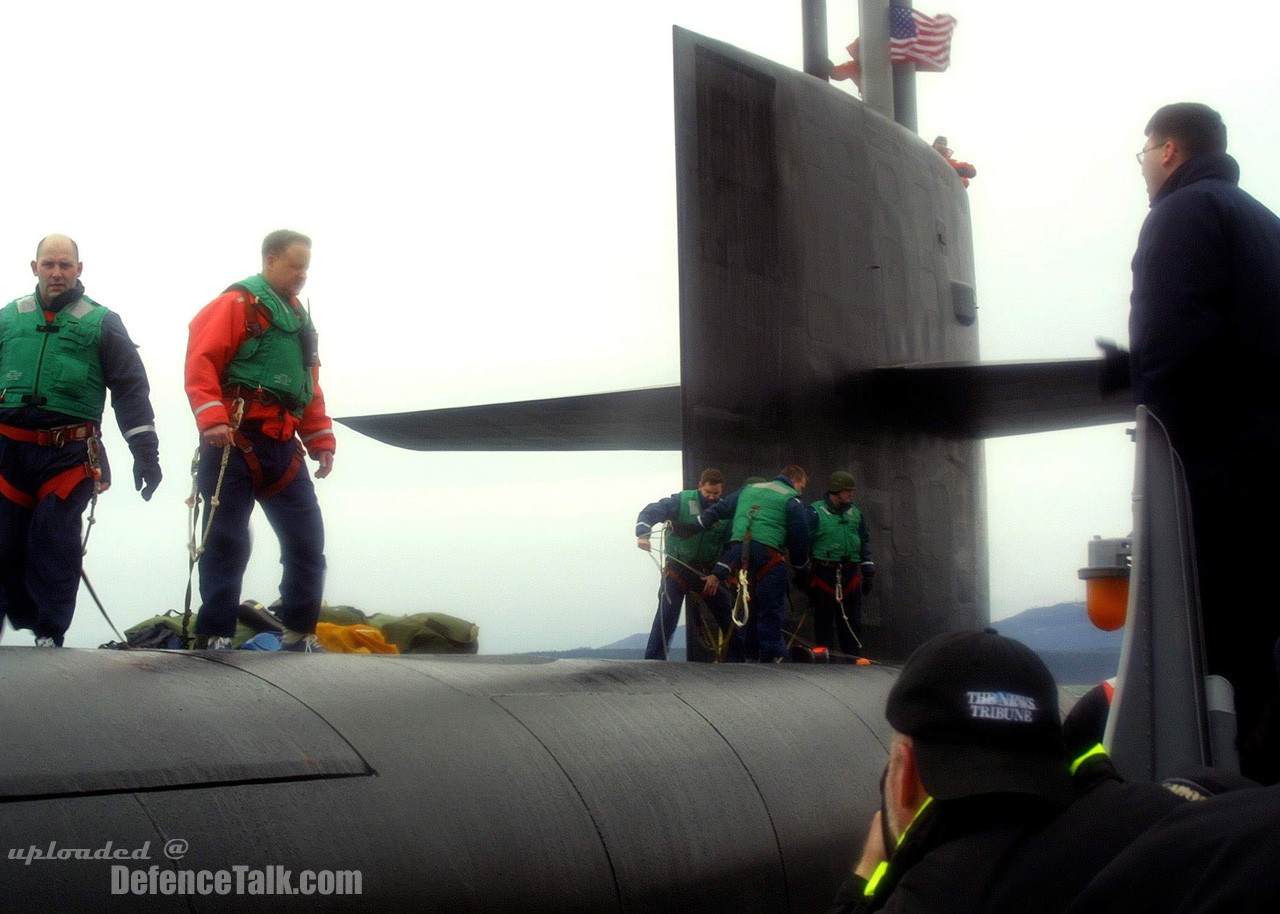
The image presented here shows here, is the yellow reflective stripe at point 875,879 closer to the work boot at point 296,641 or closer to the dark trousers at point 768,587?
the work boot at point 296,641

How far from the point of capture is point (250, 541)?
5121 millimetres

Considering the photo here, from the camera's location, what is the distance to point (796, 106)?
293 inches

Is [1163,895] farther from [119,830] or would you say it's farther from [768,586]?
[768,586]

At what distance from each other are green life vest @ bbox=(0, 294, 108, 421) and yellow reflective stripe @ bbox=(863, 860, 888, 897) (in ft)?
12.8

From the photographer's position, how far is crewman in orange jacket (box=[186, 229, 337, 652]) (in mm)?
4973

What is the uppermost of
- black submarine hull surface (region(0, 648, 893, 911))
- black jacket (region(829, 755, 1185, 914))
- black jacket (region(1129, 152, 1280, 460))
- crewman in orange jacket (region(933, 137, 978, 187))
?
crewman in orange jacket (region(933, 137, 978, 187))

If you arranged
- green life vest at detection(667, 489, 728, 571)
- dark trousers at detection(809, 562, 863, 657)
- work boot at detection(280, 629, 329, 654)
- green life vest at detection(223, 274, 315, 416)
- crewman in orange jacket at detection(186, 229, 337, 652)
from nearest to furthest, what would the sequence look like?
1. crewman in orange jacket at detection(186, 229, 337, 652)
2. green life vest at detection(223, 274, 315, 416)
3. work boot at detection(280, 629, 329, 654)
4. dark trousers at detection(809, 562, 863, 657)
5. green life vest at detection(667, 489, 728, 571)

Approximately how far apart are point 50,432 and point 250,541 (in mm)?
729

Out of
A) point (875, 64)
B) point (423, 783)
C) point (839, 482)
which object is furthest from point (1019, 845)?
point (875, 64)

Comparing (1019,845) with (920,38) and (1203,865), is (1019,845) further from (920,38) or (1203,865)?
(920,38)

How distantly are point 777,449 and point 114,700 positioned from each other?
442 centimetres

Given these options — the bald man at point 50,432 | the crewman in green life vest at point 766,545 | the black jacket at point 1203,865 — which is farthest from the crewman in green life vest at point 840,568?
the black jacket at point 1203,865

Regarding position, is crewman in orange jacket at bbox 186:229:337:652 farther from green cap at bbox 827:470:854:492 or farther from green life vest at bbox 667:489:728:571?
green life vest at bbox 667:489:728:571

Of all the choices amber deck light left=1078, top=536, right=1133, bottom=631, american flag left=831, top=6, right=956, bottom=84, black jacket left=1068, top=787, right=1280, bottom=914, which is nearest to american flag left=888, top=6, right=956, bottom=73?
american flag left=831, top=6, right=956, bottom=84
